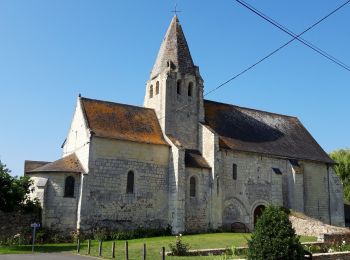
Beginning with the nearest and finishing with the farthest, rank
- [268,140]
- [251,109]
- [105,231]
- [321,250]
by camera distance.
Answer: [321,250]
[105,231]
[268,140]
[251,109]

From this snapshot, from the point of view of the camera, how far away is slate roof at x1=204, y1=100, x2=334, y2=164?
3481 cm

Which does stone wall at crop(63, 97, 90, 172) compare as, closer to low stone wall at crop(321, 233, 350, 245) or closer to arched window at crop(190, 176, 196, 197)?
arched window at crop(190, 176, 196, 197)

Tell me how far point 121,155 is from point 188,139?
6019 millimetres

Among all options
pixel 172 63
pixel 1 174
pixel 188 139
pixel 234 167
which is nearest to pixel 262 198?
pixel 234 167

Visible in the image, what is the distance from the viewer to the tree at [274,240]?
1365cm

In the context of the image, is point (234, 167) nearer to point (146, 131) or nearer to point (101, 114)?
point (146, 131)

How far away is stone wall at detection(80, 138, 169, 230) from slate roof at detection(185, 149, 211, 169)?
1.65 meters

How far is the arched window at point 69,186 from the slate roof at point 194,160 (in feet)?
27.1

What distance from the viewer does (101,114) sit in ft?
103

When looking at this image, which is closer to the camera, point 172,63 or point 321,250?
point 321,250

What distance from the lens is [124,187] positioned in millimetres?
29453

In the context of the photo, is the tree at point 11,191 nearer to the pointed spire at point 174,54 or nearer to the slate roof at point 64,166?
the slate roof at point 64,166

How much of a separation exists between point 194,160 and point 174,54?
911cm

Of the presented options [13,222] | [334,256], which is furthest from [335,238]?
[13,222]
